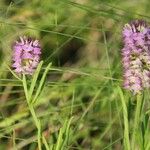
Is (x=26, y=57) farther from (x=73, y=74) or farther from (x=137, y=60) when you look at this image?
(x=73, y=74)

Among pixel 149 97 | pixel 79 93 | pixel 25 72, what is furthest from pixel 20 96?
pixel 25 72

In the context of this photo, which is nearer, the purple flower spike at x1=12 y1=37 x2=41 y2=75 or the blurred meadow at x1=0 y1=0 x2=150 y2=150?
the purple flower spike at x1=12 y1=37 x2=41 y2=75

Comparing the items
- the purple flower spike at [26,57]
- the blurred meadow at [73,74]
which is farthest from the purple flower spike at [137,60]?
the blurred meadow at [73,74]

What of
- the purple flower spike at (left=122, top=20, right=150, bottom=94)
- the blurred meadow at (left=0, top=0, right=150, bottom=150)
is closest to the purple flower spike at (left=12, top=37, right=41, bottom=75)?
the purple flower spike at (left=122, top=20, right=150, bottom=94)

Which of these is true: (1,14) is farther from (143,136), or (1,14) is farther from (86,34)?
(143,136)

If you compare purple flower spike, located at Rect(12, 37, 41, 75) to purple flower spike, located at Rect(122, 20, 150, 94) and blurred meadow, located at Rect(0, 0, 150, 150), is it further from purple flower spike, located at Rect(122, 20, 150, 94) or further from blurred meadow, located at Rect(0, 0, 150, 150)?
blurred meadow, located at Rect(0, 0, 150, 150)

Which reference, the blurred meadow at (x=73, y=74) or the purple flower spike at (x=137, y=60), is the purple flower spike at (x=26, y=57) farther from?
the blurred meadow at (x=73, y=74)

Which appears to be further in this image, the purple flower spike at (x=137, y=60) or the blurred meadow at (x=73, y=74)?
the blurred meadow at (x=73, y=74)
